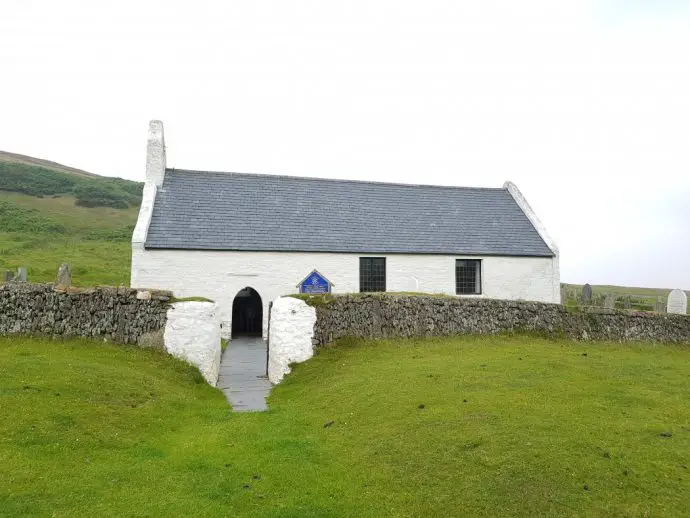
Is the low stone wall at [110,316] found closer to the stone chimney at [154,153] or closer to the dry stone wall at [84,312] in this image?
the dry stone wall at [84,312]

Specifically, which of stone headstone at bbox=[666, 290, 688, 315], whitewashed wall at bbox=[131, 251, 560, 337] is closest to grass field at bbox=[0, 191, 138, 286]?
whitewashed wall at bbox=[131, 251, 560, 337]

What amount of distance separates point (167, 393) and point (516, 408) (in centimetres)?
699

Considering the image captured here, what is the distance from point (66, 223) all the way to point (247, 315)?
40721mm

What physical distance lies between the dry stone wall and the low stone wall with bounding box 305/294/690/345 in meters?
4.14

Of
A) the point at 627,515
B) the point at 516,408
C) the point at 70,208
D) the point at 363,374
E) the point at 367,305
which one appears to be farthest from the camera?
the point at 70,208

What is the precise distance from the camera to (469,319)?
1692 centimetres

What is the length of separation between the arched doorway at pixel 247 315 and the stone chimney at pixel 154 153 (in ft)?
22.8

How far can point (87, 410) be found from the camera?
29.5ft

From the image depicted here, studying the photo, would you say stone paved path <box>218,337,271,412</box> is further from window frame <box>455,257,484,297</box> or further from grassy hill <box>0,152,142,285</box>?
grassy hill <box>0,152,142,285</box>

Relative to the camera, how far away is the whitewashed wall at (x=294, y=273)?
2295cm

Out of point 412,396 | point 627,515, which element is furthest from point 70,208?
point 627,515

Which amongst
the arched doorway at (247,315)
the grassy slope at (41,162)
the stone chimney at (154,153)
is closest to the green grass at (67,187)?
the grassy slope at (41,162)

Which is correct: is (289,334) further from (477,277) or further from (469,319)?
(477,277)

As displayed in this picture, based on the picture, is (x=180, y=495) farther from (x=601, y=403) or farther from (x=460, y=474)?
(x=601, y=403)
